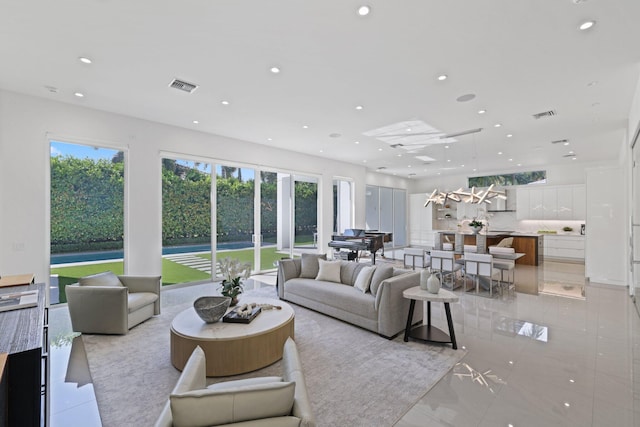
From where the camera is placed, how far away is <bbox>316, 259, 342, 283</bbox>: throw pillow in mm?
4980

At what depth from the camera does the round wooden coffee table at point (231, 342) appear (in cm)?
284

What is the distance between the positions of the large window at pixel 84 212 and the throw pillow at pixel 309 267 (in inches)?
139

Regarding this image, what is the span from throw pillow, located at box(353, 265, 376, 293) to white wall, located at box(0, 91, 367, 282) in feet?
13.8

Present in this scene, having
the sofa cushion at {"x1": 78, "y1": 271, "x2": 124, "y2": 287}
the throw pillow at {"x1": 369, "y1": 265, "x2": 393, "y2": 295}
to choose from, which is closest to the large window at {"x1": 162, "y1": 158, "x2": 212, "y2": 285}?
the sofa cushion at {"x1": 78, "y1": 271, "x2": 124, "y2": 287}

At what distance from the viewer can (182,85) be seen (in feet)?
14.4

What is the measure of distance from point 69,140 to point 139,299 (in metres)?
3.21

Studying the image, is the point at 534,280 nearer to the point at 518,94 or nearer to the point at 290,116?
the point at 518,94

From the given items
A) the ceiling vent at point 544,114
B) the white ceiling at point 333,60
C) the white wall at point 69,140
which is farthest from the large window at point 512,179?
the white wall at point 69,140

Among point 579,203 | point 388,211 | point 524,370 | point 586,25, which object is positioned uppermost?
point 586,25

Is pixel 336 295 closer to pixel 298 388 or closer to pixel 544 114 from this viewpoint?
pixel 298 388

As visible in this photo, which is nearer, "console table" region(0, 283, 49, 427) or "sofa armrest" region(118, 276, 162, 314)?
"console table" region(0, 283, 49, 427)

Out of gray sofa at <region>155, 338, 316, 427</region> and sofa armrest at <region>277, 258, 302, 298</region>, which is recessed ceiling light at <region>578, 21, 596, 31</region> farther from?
sofa armrest at <region>277, 258, 302, 298</region>

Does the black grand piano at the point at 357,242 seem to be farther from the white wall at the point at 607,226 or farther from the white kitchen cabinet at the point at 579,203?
the white kitchen cabinet at the point at 579,203

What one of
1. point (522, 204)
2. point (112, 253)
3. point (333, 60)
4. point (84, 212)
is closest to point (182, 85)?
point (333, 60)
